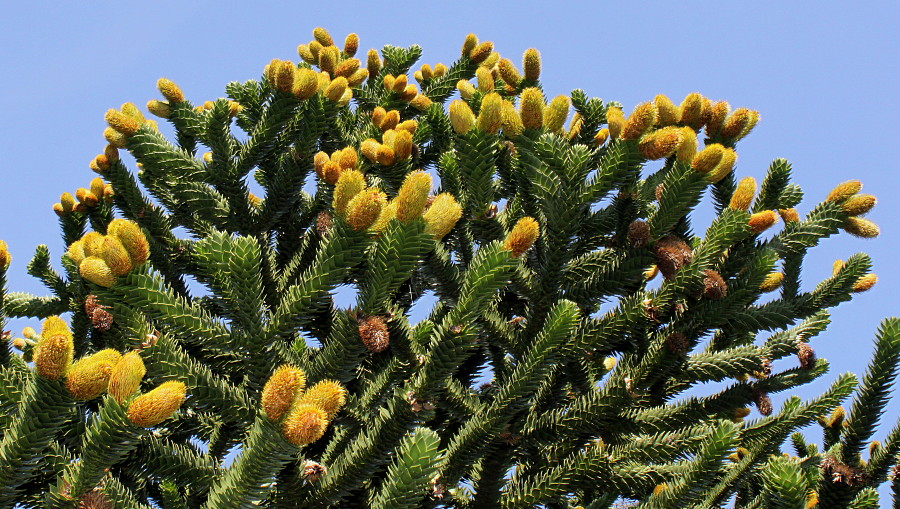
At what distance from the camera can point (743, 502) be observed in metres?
4.79

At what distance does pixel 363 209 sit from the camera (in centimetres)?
327

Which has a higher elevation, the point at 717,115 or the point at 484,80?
the point at 484,80

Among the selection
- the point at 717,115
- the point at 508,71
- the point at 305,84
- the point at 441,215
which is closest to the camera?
the point at 441,215

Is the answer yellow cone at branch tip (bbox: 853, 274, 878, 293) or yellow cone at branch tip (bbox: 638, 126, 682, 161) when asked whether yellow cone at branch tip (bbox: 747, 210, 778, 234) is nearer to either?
yellow cone at branch tip (bbox: 638, 126, 682, 161)

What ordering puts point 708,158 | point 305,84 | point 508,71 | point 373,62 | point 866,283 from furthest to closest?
point 373,62 < point 508,71 < point 866,283 < point 305,84 < point 708,158

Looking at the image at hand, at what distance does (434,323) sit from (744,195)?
1657mm

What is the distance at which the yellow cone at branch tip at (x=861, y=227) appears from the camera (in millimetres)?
4301

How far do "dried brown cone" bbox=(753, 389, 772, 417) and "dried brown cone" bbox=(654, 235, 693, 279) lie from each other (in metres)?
0.84

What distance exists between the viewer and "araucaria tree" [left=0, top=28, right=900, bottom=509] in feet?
9.73

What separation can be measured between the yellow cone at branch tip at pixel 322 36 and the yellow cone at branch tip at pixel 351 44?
0.45 metres

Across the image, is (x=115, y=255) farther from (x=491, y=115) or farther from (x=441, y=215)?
(x=491, y=115)

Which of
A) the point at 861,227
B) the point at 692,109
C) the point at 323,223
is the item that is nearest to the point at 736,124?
the point at 692,109

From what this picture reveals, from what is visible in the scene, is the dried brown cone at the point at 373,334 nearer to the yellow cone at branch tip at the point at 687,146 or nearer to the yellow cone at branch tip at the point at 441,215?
the yellow cone at branch tip at the point at 441,215

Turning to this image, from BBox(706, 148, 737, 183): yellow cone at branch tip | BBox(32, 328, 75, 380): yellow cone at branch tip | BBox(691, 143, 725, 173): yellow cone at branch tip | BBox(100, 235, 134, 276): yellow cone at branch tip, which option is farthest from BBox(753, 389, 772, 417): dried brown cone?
BBox(32, 328, 75, 380): yellow cone at branch tip
